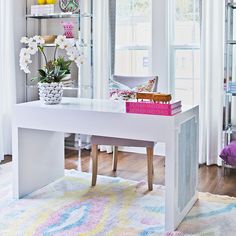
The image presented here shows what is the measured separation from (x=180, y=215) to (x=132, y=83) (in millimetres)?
1609

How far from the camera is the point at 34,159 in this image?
3.38m

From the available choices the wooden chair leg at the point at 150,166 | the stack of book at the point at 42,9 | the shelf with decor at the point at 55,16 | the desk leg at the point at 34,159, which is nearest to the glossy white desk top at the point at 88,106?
the desk leg at the point at 34,159

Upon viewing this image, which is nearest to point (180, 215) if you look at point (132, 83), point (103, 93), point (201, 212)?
point (201, 212)

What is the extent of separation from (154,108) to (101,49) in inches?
87.7

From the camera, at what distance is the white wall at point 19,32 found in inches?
188

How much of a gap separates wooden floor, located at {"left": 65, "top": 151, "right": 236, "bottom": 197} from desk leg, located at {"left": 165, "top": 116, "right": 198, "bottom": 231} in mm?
502

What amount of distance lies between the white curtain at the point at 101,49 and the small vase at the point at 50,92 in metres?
1.63

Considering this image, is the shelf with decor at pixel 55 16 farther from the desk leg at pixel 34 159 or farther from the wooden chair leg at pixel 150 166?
the wooden chair leg at pixel 150 166

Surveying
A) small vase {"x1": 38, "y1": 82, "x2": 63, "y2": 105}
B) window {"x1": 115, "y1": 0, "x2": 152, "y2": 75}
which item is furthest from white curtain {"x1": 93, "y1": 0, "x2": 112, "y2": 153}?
small vase {"x1": 38, "y1": 82, "x2": 63, "y2": 105}

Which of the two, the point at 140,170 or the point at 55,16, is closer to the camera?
the point at 140,170

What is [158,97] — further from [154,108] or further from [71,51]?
[71,51]

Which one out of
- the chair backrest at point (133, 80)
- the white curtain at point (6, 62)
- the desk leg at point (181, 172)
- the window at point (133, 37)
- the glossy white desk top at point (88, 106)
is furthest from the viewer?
the window at point (133, 37)

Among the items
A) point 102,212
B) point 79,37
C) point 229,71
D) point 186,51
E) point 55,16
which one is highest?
point 55,16

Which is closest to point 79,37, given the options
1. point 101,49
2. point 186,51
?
point 101,49
